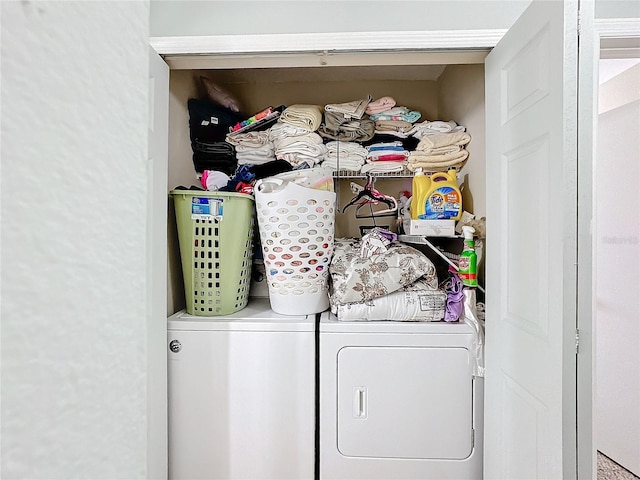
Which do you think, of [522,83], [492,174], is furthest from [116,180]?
[492,174]

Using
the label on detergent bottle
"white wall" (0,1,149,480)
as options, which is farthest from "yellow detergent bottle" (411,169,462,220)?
"white wall" (0,1,149,480)

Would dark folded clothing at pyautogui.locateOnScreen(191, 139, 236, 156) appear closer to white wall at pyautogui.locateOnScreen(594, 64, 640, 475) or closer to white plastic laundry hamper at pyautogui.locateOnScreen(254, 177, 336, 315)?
white plastic laundry hamper at pyautogui.locateOnScreen(254, 177, 336, 315)

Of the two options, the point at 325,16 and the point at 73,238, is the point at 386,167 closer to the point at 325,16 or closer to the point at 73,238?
the point at 325,16

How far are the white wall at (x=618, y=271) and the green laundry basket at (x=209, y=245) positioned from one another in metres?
1.32

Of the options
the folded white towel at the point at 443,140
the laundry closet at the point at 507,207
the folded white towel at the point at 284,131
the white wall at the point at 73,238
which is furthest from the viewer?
the folded white towel at the point at 284,131

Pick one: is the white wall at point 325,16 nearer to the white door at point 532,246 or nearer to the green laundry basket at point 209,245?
the white door at point 532,246

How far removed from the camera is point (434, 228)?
1902 millimetres

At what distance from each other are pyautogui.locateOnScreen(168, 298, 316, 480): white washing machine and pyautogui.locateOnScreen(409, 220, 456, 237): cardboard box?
0.68 meters

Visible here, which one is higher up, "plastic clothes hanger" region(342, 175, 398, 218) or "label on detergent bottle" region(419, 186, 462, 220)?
"plastic clothes hanger" region(342, 175, 398, 218)

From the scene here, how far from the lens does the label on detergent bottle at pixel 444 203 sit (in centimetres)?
191

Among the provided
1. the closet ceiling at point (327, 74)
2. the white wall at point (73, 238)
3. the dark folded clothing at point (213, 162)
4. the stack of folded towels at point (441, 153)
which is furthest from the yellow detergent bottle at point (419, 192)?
the white wall at point (73, 238)

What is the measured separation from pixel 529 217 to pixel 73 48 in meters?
1.31

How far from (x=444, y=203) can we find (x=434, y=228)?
5.1 inches

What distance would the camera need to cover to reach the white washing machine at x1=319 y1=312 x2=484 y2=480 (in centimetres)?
164
